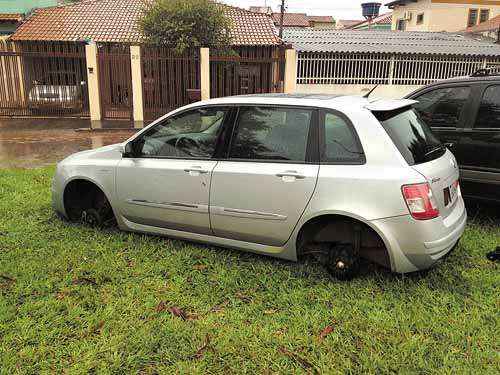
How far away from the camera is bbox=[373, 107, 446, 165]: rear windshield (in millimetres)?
3545

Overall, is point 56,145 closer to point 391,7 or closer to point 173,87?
point 173,87

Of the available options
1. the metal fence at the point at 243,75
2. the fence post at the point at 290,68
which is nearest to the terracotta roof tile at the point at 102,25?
the metal fence at the point at 243,75

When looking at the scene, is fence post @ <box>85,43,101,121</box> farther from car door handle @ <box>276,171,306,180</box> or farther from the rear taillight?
the rear taillight

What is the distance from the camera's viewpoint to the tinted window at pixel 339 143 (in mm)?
3559

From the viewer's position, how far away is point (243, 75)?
15031 millimetres

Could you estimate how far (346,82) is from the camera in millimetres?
21375

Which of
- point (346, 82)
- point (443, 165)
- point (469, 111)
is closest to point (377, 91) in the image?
point (346, 82)

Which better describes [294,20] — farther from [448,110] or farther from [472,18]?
A: [448,110]

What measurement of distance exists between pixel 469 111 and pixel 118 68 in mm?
11223

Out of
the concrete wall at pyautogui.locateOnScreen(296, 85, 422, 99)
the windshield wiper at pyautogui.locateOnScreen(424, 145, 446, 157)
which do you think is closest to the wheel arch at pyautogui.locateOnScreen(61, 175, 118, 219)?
the windshield wiper at pyautogui.locateOnScreen(424, 145, 446, 157)

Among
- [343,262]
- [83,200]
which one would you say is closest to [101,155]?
[83,200]

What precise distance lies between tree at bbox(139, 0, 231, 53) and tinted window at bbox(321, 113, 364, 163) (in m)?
12.4

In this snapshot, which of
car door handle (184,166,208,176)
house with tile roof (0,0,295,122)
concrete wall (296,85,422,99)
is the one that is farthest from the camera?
concrete wall (296,85,422,99)

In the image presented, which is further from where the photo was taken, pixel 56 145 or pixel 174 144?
pixel 56 145
